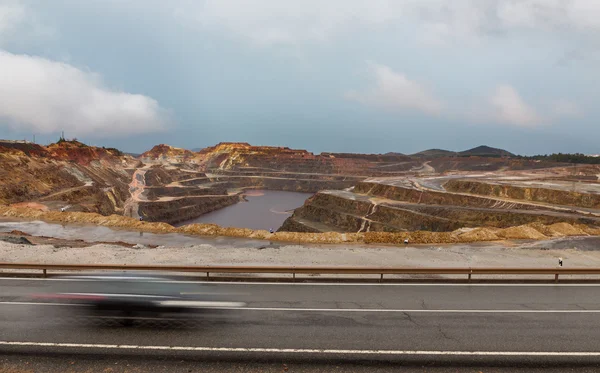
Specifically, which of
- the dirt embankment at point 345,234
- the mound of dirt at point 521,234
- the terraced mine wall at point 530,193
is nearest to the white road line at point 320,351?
the dirt embankment at point 345,234

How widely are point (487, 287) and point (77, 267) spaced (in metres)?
16.6

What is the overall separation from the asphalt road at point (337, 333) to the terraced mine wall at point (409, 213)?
42.0 metres

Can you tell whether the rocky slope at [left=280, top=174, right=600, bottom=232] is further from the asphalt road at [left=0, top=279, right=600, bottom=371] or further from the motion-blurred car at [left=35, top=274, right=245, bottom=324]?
the motion-blurred car at [left=35, top=274, right=245, bottom=324]

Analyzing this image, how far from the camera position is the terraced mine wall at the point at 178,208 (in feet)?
267

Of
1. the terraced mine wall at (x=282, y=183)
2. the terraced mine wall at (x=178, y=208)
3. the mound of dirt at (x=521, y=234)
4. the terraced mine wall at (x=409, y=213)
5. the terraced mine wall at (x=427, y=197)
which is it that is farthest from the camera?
the terraced mine wall at (x=282, y=183)

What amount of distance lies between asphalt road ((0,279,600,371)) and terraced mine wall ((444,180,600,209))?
54785mm

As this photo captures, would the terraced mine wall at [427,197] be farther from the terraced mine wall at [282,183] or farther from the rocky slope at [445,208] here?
the terraced mine wall at [282,183]

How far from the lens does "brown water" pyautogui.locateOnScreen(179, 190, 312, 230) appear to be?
262 feet

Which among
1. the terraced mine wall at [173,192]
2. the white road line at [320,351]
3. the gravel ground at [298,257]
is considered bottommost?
the terraced mine wall at [173,192]

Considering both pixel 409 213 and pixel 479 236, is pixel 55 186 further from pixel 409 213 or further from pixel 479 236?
pixel 479 236

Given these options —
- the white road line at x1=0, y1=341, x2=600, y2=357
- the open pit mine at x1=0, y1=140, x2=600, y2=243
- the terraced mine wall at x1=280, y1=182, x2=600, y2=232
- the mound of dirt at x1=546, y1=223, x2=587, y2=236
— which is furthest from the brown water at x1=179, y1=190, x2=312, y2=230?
the white road line at x1=0, y1=341, x2=600, y2=357

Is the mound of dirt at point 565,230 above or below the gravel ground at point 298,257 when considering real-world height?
below

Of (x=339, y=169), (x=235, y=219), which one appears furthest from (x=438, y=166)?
(x=235, y=219)

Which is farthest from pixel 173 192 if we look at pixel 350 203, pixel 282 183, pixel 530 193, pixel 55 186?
pixel 530 193
